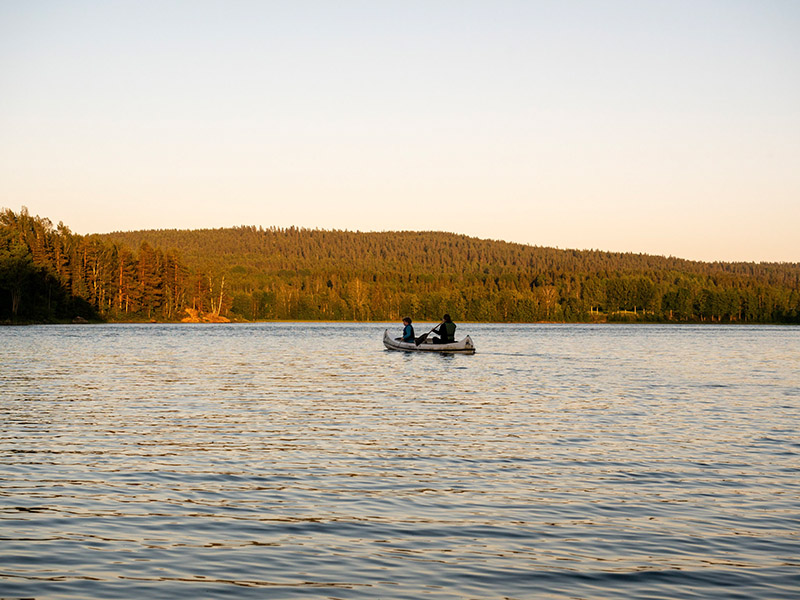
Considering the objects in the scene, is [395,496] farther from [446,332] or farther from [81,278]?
[81,278]

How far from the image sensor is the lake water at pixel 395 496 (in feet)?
32.6

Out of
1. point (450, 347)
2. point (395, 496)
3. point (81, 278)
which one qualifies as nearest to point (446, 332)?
point (450, 347)

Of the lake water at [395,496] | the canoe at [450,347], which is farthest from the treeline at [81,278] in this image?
the lake water at [395,496]

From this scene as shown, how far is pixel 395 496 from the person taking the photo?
14.1 meters

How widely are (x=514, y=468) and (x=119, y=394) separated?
60.4 feet

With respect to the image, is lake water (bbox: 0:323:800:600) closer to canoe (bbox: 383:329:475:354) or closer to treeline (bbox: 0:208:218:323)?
canoe (bbox: 383:329:475:354)


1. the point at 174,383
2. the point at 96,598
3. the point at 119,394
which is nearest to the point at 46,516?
the point at 96,598

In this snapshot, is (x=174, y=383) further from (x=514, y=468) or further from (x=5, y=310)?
(x=5, y=310)

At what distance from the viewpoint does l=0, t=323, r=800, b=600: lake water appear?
392 inches

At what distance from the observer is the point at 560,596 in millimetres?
9289

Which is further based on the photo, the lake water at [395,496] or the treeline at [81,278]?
the treeline at [81,278]

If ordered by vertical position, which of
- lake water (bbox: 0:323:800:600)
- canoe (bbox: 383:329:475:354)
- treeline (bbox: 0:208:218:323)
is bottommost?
lake water (bbox: 0:323:800:600)

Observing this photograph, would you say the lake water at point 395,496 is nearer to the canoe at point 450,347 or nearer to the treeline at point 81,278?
the canoe at point 450,347

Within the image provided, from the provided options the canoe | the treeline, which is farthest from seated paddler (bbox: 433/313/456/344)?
the treeline
